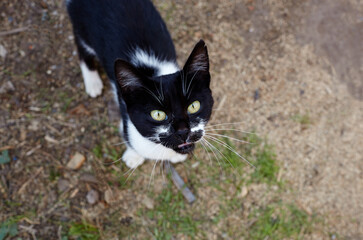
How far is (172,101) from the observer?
1.46 meters

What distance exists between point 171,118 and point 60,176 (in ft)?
4.16

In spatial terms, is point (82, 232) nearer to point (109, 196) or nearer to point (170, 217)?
point (109, 196)

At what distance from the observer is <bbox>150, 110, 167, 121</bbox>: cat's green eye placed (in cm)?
149

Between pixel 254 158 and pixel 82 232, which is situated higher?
pixel 254 158

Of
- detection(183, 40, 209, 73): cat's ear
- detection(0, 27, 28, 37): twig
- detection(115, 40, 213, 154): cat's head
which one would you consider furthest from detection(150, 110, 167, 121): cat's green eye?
detection(0, 27, 28, 37): twig

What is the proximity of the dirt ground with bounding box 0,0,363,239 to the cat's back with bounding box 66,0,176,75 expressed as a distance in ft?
2.13

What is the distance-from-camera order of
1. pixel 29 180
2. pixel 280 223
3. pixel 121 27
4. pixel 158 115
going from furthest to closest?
pixel 280 223
pixel 29 180
pixel 121 27
pixel 158 115

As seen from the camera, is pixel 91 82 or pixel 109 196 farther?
pixel 91 82

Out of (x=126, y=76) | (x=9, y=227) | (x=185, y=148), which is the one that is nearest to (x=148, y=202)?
(x=185, y=148)

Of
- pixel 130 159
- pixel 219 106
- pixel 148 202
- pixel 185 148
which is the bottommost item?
pixel 148 202

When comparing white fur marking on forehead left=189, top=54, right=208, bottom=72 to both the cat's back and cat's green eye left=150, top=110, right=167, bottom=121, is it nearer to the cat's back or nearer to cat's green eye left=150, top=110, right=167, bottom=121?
cat's green eye left=150, top=110, right=167, bottom=121

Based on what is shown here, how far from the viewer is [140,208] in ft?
7.54

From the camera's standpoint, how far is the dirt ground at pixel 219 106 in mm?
2277

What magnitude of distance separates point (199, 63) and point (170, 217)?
1336mm
